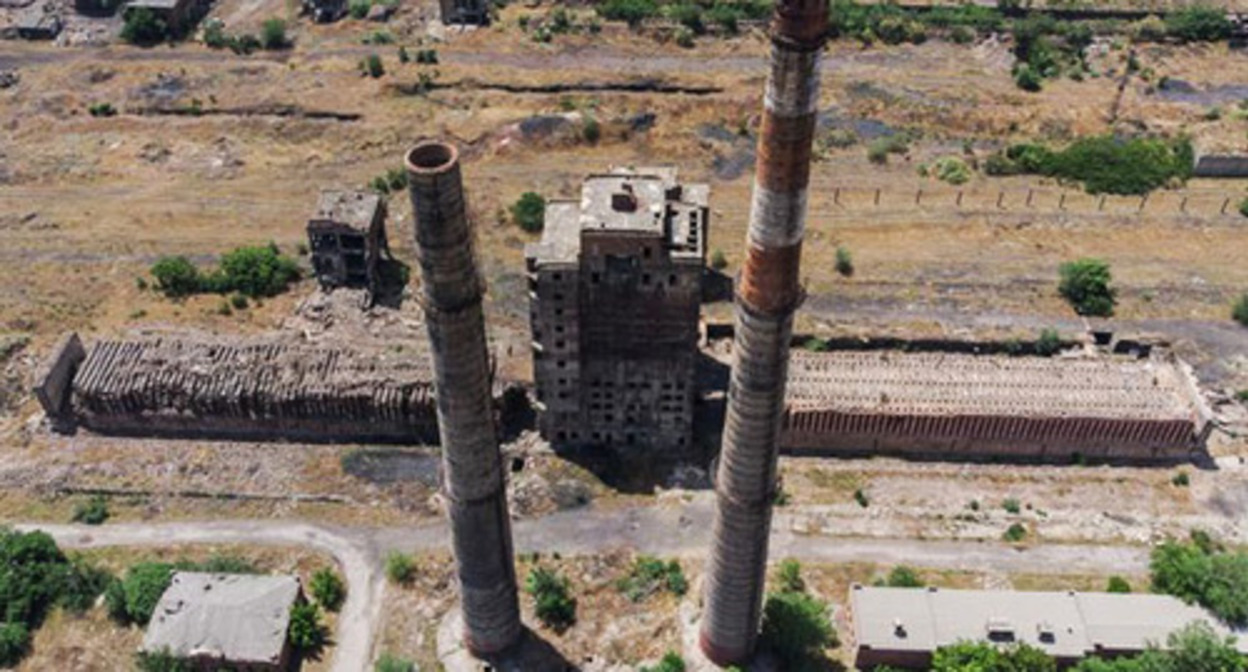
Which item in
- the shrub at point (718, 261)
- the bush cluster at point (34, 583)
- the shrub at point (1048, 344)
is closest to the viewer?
the bush cluster at point (34, 583)

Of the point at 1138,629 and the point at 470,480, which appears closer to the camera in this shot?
the point at 470,480

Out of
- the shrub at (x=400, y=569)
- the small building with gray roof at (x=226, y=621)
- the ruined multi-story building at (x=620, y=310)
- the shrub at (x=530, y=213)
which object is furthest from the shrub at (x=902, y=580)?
the shrub at (x=530, y=213)

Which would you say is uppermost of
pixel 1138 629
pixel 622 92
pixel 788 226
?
pixel 788 226

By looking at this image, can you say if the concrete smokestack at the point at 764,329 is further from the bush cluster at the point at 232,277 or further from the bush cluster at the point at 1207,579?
the bush cluster at the point at 232,277

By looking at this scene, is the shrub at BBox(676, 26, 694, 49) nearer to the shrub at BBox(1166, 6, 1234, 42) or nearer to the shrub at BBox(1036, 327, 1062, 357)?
the shrub at BBox(1166, 6, 1234, 42)

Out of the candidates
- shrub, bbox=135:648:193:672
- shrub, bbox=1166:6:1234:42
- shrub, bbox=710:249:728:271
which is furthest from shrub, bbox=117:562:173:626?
shrub, bbox=1166:6:1234:42

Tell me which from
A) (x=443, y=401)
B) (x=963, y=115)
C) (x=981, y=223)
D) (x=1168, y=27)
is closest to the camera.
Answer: (x=443, y=401)

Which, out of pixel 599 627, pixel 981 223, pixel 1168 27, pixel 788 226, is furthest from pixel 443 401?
pixel 1168 27

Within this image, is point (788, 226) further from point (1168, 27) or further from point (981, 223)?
point (1168, 27)
